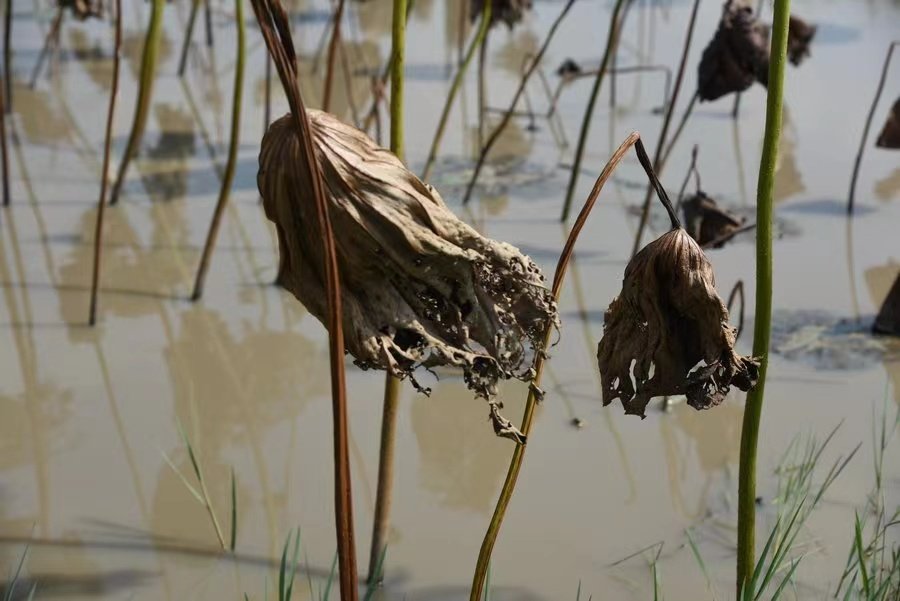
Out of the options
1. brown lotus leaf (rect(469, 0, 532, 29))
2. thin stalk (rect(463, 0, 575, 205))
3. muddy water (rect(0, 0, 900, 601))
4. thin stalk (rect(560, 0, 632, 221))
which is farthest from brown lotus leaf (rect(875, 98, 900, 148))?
brown lotus leaf (rect(469, 0, 532, 29))

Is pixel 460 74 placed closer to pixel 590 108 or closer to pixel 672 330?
pixel 590 108

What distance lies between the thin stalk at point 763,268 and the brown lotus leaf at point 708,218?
0.84 meters

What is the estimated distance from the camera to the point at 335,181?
2.73 feet

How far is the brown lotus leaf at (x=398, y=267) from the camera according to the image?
83cm

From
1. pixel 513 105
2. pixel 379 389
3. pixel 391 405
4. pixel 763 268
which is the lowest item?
pixel 379 389

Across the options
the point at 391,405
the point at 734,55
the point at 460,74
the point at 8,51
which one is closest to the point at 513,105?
the point at 460,74

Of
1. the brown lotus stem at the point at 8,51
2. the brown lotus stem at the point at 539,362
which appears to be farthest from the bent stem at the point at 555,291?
the brown lotus stem at the point at 8,51

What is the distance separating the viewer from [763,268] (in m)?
0.94

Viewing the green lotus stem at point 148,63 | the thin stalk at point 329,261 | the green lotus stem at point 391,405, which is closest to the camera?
the thin stalk at point 329,261

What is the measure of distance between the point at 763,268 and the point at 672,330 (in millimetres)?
87

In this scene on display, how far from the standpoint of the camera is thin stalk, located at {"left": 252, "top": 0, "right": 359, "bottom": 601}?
0.67 meters

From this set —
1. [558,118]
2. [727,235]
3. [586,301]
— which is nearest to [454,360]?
[727,235]

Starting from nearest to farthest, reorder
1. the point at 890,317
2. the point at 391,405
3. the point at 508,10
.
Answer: the point at 391,405 < the point at 890,317 < the point at 508,10

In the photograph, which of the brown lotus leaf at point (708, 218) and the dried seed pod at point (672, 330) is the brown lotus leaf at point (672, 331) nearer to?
the dried seed pod at point (672, 330)
